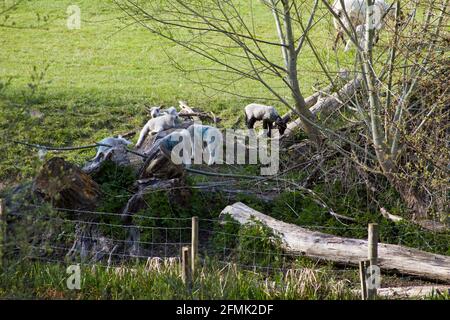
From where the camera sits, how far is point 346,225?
10672 millimetres

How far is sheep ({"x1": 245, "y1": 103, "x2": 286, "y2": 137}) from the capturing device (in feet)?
43.3

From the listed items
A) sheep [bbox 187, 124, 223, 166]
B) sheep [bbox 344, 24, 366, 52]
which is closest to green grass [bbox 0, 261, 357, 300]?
sheep [bbox 344, 24, 366, 52]

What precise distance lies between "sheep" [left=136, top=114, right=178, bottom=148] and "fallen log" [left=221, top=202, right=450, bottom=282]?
2.77 metres

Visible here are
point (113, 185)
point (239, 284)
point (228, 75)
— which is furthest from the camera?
point (228, 75)

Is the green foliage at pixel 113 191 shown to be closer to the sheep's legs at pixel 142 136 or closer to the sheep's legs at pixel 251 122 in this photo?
the sheep's legs at pixel 142 136

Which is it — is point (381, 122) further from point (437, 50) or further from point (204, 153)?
point (204, 153)

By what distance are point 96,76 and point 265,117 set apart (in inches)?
223

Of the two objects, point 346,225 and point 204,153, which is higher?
point 204,153

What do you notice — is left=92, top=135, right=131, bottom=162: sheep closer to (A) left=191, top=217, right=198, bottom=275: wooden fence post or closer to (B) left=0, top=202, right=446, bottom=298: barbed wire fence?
(B) left=0, top=202, right=446, bottom=298: barbed wire fence

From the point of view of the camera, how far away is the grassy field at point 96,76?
14.3m

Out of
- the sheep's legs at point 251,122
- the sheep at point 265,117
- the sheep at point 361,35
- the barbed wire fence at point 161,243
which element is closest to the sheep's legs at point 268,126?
the sheep at point 265,117

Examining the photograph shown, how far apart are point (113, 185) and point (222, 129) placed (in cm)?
291
